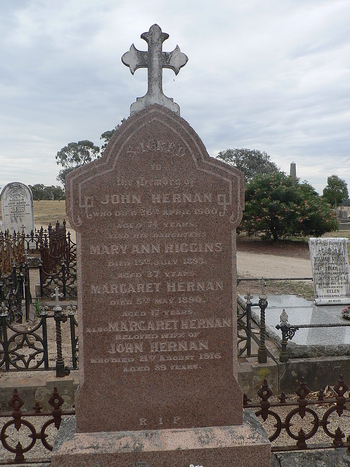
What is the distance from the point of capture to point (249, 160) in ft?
145

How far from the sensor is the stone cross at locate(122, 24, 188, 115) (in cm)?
359

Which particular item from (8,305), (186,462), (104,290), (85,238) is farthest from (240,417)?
(8,305)

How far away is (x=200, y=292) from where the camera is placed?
3.05 meters

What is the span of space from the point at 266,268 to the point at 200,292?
1166 cm

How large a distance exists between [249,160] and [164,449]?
43.2m

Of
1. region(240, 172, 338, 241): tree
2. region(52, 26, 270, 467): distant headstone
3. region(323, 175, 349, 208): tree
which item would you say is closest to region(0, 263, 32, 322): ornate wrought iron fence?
region(52, 26, 270, 467): distant headstone

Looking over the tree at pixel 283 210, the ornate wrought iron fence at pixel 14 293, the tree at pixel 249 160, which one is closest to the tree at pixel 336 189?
the tree at pixel 249 160

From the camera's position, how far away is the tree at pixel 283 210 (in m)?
18.7

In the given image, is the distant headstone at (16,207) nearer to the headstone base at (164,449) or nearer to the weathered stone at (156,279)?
the weathered stone at (156,279)

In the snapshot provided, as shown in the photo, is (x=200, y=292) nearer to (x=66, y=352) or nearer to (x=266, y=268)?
(x=66, y=352)

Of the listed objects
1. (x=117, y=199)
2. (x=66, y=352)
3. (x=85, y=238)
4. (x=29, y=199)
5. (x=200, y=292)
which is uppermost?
(x=29, y=199)

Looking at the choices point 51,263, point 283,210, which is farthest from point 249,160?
point 51,263

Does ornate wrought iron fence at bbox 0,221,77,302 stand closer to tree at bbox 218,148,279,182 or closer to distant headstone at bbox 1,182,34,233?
distant headstone at bbox 1,182,34,233

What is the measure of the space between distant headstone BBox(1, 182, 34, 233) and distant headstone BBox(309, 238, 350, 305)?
1191cm
